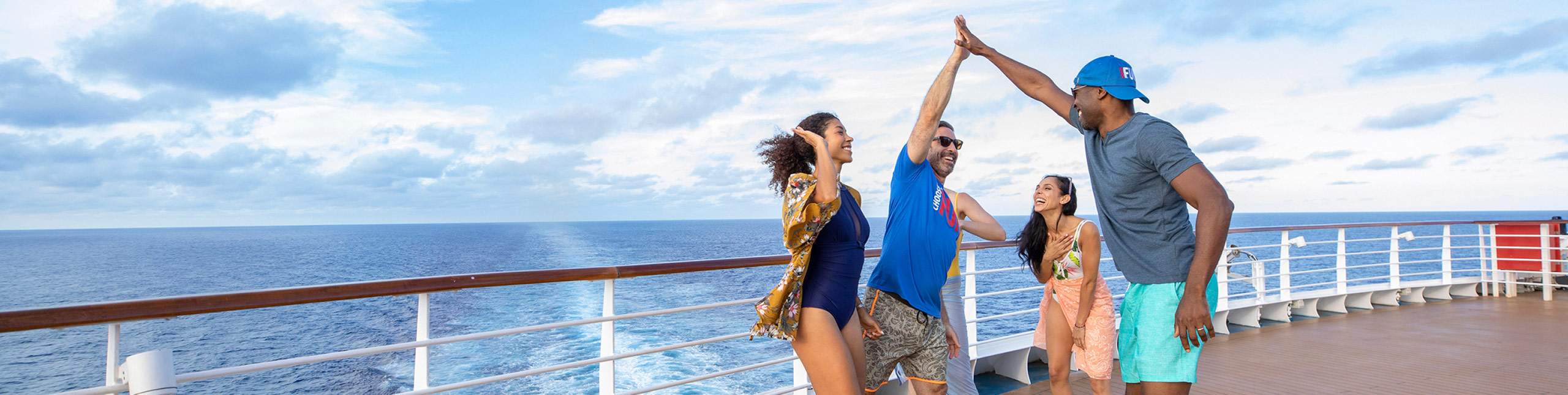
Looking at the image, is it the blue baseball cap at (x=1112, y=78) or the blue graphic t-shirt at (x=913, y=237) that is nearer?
the blue baseball cap at (x=1112, y=78)

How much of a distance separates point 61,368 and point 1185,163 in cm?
2619

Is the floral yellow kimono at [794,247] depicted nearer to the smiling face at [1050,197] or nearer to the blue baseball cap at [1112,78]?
the blue baseball cap at [1112,78]

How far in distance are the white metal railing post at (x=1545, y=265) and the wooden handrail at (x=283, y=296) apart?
8213 millimetres

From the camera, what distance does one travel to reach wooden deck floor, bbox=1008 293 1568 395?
3.78 meters

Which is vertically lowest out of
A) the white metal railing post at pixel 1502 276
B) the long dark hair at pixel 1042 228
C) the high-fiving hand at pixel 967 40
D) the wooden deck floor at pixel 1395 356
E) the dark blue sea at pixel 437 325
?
the dark blue sea at pixel 437 325

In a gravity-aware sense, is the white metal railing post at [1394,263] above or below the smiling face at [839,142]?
below

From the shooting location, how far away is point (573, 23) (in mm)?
36844

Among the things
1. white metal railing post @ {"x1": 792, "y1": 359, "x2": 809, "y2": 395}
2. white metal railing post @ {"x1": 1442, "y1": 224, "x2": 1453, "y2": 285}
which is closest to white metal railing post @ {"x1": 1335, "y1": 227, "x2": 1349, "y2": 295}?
white metal railing post @ {"x1": 1442, "y1": 224, "x2": 1453, "y2": 285}

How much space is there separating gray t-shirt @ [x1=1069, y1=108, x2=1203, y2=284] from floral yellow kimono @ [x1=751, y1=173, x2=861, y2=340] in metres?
0.53

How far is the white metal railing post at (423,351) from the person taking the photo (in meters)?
1.94

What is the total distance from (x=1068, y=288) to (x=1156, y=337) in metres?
1.17

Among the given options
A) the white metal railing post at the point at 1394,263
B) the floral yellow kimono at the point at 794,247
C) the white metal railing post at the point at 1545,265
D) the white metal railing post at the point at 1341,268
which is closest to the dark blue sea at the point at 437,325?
the floral yellow kimono at the point at 794,247

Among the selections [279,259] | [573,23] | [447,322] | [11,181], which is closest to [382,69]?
[573,23]

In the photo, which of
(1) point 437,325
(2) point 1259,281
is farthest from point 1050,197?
(1) point 437,325
